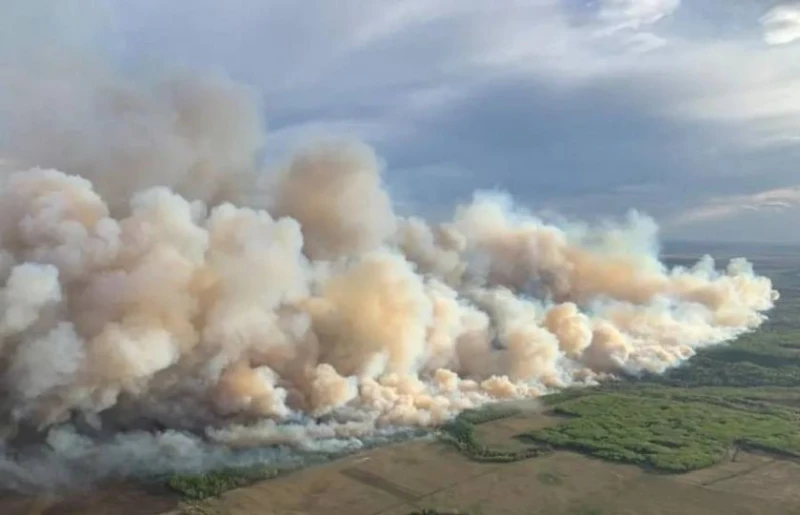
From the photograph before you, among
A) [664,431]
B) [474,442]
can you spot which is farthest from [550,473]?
[664,431]

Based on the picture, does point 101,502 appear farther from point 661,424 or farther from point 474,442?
point 661,424

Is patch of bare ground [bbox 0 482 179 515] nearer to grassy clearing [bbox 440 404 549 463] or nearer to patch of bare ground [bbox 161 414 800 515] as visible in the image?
patch of bare ground [bbox 161 414 800 515]

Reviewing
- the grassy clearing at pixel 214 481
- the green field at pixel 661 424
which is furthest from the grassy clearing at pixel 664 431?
the grassy clearing at pixel 214 481

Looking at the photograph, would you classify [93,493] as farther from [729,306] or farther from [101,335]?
[729,306]

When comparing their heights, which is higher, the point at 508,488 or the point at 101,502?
the point at 101,502

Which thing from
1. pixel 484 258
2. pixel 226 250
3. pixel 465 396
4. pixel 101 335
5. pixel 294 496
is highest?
pixel 484 258

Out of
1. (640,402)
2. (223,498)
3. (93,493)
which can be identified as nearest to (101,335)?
(93,493)

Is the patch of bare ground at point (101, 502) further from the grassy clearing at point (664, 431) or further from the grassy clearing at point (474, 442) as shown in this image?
the grassy clearing at point (664, 431)

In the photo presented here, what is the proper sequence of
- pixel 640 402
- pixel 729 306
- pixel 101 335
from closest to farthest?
1. pixel 101 335
2. pixel 640 402
3. pixel 729 306

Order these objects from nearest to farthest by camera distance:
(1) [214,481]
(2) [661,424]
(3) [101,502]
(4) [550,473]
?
(3) [101,502] → (1) [214,481] → (4) [550,473] → (2) [661,424]
